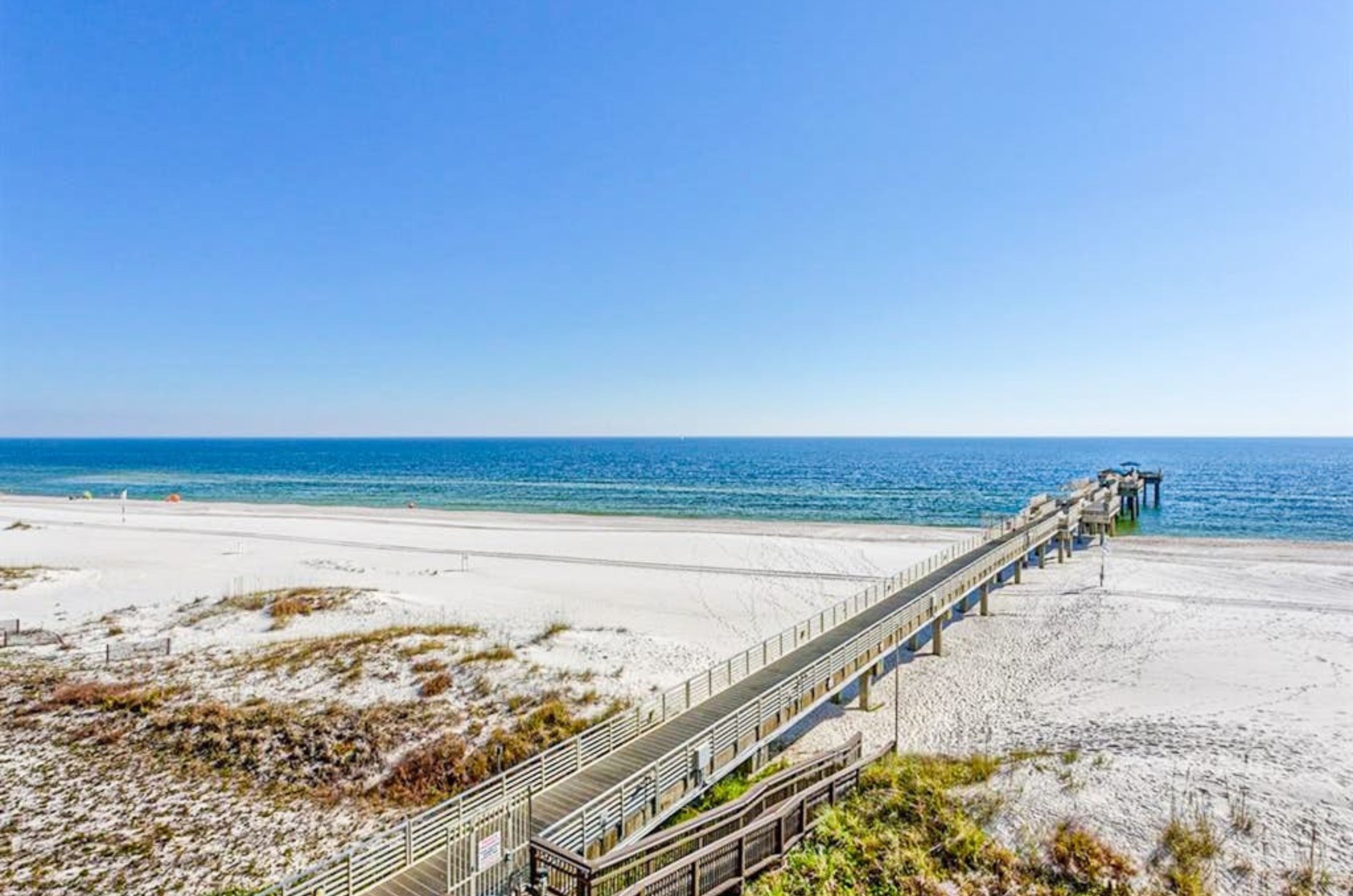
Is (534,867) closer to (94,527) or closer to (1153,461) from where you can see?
(94,527)

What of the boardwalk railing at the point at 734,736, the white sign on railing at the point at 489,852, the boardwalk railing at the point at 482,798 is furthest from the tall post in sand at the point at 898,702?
the white sign on railing at the point at 489,852

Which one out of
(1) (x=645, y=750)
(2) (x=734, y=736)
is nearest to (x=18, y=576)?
(1) (x=645, y=750)

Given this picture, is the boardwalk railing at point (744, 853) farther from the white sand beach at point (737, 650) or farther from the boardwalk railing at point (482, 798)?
the white sand beach at point (737, 650)

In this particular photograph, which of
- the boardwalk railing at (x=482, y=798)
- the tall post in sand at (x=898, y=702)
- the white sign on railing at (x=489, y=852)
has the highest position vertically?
the white sign on railing at (x=489, y=852)

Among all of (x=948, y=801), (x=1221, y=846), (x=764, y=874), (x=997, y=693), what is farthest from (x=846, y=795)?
(x=997, y=693)

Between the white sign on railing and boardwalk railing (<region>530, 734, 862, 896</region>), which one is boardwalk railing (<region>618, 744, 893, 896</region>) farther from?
the white sign on railing

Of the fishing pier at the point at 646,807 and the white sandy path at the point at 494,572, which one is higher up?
the fishing pier at the point at 646,807

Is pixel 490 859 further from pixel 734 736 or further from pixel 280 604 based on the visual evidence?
pixel 280 604
